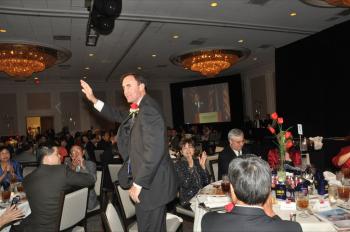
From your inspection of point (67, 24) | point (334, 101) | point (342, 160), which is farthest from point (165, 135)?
point (334, 101)

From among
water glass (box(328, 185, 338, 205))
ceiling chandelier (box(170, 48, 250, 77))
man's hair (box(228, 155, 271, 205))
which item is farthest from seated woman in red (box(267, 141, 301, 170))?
ceiling chandelier (box(170, 48, 250, 77))

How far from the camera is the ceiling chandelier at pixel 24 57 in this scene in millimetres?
8188

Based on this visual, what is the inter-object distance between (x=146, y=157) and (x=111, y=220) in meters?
0.68

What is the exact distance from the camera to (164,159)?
2410 millimetres

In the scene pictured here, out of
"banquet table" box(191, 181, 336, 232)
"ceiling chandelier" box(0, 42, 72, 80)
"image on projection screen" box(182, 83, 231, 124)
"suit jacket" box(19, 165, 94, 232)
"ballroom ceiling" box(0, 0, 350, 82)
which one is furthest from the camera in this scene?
"image on projection screen" box(182, 83, 231, 124)

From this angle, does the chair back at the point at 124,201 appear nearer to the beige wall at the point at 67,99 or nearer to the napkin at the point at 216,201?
the napkin at the point at 216,201

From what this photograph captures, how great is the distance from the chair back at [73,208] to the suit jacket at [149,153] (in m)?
0.60

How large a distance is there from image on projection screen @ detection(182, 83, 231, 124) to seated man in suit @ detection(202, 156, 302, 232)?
15285 millimetres

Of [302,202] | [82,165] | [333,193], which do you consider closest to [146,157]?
[302,202]

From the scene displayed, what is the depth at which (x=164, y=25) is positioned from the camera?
7516mm

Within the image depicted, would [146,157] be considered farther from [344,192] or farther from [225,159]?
[225,159]

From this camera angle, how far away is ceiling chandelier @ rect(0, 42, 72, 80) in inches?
322

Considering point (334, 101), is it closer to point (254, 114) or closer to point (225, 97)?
point (254, 114)

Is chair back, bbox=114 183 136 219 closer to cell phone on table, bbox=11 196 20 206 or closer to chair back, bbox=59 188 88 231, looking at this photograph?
chair back, bbox=59 188 88 231
